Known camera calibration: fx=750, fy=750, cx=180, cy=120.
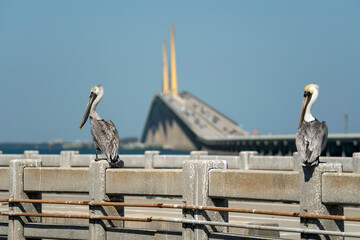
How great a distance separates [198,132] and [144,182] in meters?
133

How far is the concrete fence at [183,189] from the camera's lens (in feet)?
33.4

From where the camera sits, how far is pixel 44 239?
14.1m

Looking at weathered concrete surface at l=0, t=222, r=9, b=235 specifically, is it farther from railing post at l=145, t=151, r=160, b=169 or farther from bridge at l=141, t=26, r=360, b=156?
bridge at l=141, t=26, r=360, b=156

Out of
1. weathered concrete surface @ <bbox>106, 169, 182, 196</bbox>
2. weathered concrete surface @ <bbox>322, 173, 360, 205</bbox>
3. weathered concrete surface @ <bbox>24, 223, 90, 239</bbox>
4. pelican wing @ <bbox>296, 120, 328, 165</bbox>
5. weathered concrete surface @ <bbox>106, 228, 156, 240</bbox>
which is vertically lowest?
weathered concrete surface @ <bbox>106, 228, 156, 240</bbox>

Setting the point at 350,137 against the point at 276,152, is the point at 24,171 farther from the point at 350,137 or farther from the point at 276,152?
the point at 276,152

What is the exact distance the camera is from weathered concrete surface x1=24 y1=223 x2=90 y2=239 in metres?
13.1

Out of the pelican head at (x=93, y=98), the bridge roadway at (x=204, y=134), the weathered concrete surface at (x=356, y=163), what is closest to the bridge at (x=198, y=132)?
the bridge roadway at (x=204, y=134)

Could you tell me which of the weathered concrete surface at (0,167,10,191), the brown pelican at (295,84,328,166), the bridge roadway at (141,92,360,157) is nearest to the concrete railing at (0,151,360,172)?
the brown pelican at (295,84,328,166)

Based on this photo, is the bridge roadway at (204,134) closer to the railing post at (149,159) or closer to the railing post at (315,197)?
the railing post at (149,159)

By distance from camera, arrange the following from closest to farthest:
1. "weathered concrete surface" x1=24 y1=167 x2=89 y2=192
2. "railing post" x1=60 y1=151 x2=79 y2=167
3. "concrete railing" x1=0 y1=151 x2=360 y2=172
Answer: "weathered concrete surface" x1=24 y1=167 x2=89 y2=192
"concrete railing" x1=0 y1=151 x2=360 y2=172
"railing post" x1=60 y1=151 x2=79 y2=167

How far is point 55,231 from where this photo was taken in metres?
13.2

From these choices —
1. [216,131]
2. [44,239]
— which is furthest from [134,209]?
[216,131]

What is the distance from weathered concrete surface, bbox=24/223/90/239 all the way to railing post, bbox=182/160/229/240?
2.39m

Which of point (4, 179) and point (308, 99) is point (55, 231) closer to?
point (4, 179)
